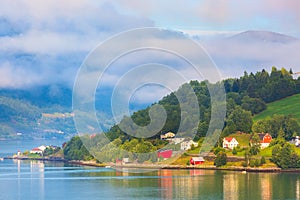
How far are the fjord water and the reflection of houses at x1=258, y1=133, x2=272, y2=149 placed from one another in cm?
995

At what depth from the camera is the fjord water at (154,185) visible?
56.6m

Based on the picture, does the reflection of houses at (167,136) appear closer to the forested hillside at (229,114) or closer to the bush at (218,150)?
the forested hillside at (229,114)

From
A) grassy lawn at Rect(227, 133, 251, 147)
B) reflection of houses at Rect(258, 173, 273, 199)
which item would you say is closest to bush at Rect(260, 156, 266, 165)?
reflection of houses at Rect(258, 173, 273, 199)

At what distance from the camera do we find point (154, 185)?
211ft

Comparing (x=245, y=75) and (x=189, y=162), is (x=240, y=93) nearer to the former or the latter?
(x=245, y=75)

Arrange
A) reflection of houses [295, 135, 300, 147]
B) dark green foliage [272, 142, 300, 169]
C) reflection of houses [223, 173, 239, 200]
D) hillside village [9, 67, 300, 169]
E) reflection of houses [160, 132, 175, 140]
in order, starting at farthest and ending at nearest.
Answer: reflection of houses [160, 132, 175, 140] < reflection of houses [295, 135, 300, 147] < hillside village [9, 67, 300, 169] < dark green foliage [272, 142, 300, 169] < reflection of houses [223, 173, 239, 200]

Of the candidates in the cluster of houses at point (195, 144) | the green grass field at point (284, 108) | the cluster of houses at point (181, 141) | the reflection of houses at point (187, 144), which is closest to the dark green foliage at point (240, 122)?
the cluster of houses at point (195, 144)

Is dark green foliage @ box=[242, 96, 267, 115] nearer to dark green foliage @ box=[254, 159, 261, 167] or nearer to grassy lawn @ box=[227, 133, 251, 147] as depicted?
grassy lawn @ box=[227, 133, 251, 147]

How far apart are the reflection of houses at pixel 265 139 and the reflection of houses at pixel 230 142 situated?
115 inches

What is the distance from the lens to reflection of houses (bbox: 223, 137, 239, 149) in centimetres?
8726

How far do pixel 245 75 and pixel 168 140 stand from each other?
2871cm

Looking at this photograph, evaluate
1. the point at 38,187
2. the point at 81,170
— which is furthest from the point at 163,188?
the point at 81,170

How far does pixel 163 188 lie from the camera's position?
61.2 metres

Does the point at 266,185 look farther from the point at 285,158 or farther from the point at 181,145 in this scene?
the point at 181,145
